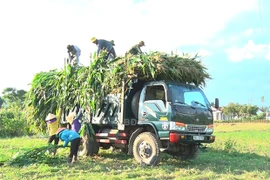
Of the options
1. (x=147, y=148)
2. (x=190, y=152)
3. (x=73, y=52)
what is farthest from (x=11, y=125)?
(x=147, y=148)

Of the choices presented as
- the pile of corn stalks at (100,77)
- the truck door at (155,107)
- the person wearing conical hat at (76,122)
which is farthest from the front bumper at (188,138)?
the person wearing conical hat at (76,122)

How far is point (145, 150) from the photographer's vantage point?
866cm

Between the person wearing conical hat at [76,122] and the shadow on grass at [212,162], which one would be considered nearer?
the shadow on grass at [212,162]

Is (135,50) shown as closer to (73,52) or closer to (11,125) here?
(73,52)

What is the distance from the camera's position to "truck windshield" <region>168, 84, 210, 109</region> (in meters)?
8.68

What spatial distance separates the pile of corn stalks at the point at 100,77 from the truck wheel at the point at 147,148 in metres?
1.57

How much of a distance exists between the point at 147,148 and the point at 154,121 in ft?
2.31

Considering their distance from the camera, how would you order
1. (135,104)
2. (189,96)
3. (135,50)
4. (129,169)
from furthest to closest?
(135,50)
(135,104)
(189,96)
(129,169)

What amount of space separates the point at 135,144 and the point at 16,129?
50.4ft

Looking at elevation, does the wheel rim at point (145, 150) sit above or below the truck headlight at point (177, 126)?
below

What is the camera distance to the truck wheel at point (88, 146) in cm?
1005

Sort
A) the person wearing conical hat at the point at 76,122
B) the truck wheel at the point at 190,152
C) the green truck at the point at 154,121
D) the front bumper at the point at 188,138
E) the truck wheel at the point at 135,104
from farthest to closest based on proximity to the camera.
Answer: the person wearing conical hat at the point at 76,122 → the truck wheel at the point at 190,152 → the truck wheel at the point at 135,104 → the green truck at the point at 154,121 → the front bumper at the point at 188,138

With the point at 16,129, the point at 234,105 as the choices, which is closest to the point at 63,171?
the point at 16,129

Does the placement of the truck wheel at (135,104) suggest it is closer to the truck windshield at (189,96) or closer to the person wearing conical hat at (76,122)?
the truck windshield at (189,96)
